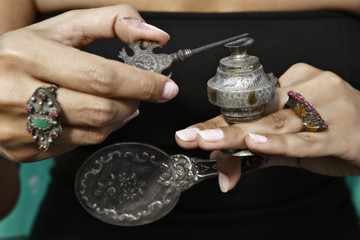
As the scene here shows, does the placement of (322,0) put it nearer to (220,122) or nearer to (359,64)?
(359,64)

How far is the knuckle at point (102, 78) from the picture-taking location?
0.80m

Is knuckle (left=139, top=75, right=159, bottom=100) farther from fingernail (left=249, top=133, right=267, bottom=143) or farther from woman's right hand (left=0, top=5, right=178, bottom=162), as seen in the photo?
fingernail (left=249, top=133, right=267, bottom=143)

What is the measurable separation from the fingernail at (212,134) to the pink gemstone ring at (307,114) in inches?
8.1

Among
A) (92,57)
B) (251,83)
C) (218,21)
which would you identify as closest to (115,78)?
(92,57)

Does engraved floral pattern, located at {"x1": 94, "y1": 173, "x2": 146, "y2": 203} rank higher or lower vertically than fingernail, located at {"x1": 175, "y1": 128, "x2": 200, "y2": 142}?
lower

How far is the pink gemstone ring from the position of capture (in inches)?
37.3

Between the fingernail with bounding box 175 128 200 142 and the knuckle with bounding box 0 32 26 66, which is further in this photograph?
the fingernail with bounding box 175 128 200 142

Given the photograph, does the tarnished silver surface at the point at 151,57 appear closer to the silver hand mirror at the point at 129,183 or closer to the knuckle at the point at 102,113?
the knuckle at the point at 102,113

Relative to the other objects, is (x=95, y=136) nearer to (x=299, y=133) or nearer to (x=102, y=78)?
(x=102, y=78)

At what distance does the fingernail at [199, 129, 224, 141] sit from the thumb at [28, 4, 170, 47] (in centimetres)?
22

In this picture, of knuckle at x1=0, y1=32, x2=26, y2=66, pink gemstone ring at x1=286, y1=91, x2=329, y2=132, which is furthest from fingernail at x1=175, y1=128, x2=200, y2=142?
knuckle at x1=0, y1=32, x2=26, y2=66

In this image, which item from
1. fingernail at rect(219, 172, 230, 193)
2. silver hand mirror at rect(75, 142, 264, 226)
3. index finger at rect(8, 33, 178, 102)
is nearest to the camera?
index finger at rect(8, 33, 178, 102)

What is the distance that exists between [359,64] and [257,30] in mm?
351

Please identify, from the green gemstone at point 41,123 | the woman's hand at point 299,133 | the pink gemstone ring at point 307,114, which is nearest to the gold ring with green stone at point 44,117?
the green gemstone at point 41,123
